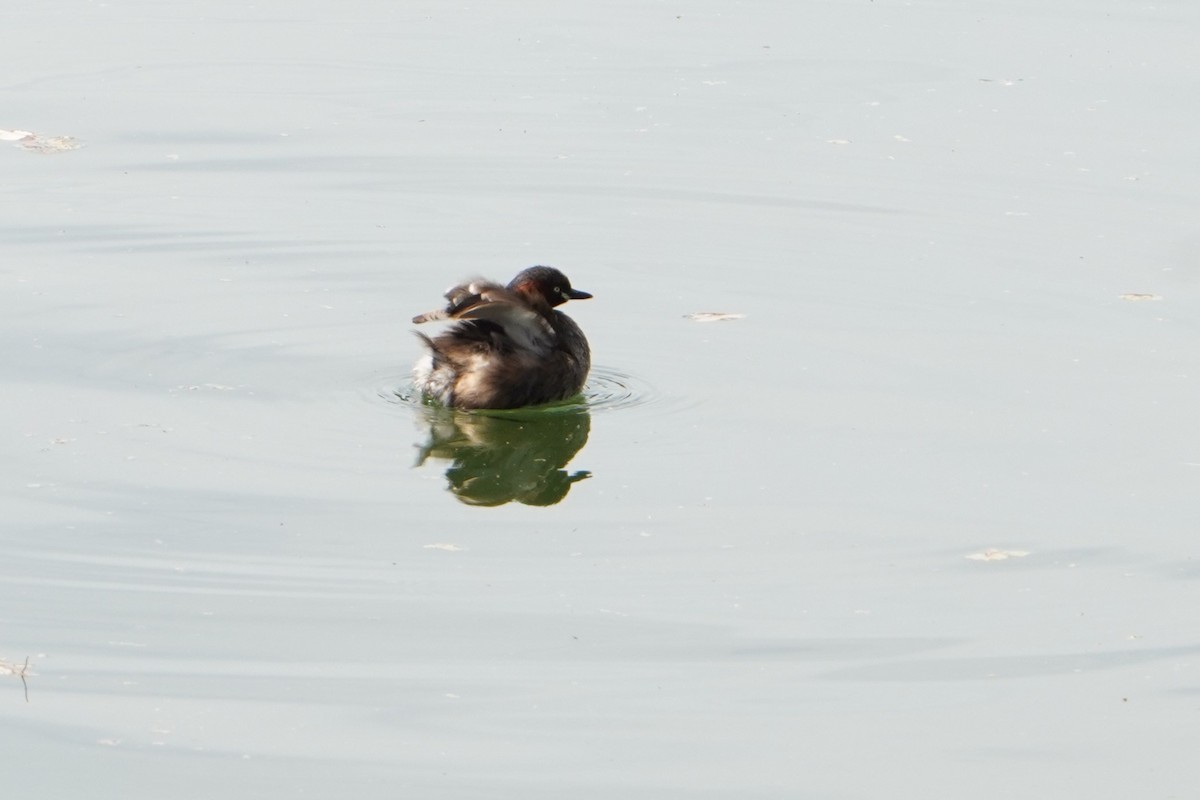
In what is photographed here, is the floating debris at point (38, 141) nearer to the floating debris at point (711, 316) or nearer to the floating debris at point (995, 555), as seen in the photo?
the floating debris at point (711, 316)

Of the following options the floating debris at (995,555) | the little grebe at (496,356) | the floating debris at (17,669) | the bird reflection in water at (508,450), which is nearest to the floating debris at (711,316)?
the little grebe at (496,356)

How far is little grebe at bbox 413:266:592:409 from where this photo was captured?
902cm

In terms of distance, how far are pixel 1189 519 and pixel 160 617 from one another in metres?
3.76

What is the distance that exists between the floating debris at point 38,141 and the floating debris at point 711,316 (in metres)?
4.83

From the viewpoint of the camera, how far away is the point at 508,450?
8719 millimetres

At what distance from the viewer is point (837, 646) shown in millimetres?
6520

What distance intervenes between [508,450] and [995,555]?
89.1 inches

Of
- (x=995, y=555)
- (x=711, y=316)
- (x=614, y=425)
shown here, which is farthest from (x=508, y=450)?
(x=995, y=555)

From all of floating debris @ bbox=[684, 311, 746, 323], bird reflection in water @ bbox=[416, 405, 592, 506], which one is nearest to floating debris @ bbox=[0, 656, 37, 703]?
bird reflection in water @ bbox=[416, 405, 592, 506]

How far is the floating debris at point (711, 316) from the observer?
10219mm

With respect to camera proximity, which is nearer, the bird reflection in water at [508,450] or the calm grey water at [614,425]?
the calm grey water at [614,425]

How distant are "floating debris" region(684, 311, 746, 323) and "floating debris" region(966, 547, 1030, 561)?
10.1ft

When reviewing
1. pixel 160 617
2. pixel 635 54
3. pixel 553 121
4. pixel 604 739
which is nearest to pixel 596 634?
pixel 604 739

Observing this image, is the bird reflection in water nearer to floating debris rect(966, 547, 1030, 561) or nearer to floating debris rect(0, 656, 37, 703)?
floating debris rect(966, 547, 1030, 561)
